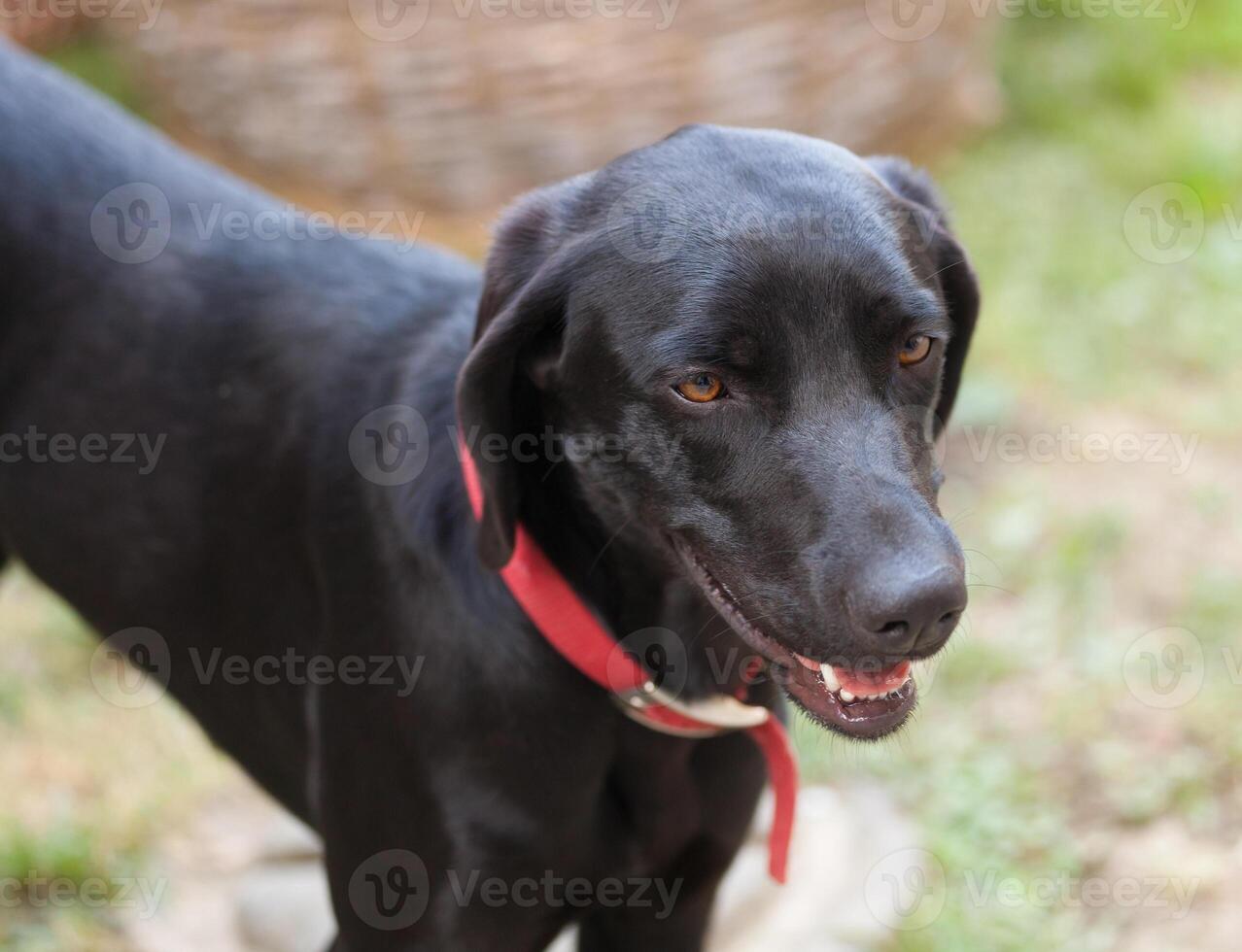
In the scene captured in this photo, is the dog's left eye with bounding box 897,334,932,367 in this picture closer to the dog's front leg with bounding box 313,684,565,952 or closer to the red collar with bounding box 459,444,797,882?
the red collar with bounding box 459,444,797,882

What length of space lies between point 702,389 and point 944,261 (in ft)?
1.68

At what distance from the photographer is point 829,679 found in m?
1.94

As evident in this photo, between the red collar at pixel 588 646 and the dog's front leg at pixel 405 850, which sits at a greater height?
the red collar at pixel 588 646

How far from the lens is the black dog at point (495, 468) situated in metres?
1.89

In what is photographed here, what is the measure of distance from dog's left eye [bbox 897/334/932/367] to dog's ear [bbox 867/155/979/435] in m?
0.16

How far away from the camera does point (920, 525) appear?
178 cm

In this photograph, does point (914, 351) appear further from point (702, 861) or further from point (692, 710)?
point (702, 861)

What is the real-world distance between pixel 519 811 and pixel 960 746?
5.93 ft

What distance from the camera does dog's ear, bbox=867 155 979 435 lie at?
217 cm

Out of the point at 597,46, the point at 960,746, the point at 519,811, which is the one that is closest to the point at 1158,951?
the point at 960,746

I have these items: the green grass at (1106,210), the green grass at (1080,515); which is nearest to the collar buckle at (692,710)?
the green grass at (1080,515)

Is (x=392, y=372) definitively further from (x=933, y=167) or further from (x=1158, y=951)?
(x=933, y=167)

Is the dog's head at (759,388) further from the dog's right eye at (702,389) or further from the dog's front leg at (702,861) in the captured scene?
the dog's front leg at (702,861)

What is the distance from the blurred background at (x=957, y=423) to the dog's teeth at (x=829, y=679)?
1.44 metres
